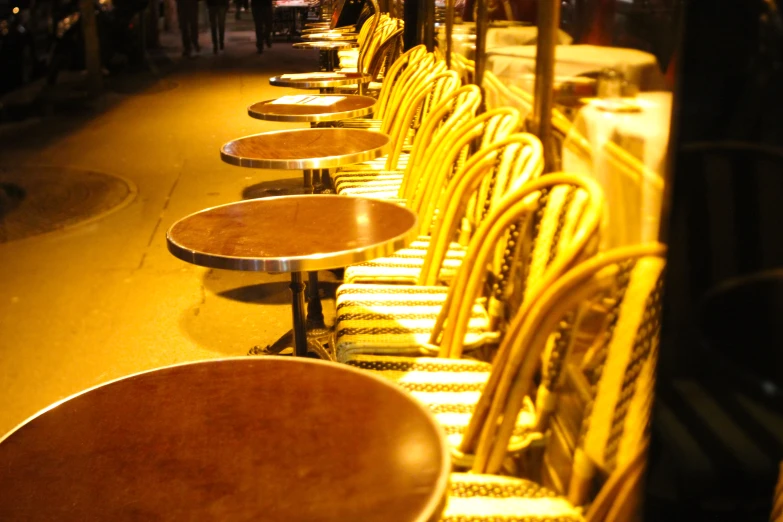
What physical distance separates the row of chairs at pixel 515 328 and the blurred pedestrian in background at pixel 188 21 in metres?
12.4

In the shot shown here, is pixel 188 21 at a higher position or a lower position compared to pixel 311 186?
higher

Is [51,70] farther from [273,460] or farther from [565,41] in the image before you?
[273,460]

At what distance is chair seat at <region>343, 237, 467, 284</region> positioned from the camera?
246 cm

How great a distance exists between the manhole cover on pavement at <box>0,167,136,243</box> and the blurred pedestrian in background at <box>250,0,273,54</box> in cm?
978

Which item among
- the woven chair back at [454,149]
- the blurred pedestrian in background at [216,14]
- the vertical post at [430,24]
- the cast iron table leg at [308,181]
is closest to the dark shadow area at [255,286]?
the cast iron table leg at [308,181]

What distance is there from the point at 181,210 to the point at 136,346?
2017 millimetres

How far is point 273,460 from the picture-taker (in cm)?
102

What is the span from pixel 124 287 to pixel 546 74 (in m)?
2.61

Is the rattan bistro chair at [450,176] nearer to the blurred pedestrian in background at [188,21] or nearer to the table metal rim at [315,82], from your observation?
the table metal rim at [315,82]

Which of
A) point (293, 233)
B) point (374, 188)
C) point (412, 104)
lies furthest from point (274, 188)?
point (293, 233)

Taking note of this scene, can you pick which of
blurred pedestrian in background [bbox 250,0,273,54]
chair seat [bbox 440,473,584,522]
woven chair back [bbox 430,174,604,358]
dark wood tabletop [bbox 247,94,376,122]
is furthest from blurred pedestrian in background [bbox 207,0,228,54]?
chair seat [bbox 440,473,584,522]

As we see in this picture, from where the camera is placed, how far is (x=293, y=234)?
1966 millimetres

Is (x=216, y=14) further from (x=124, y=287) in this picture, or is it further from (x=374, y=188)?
(x=374, y=188)

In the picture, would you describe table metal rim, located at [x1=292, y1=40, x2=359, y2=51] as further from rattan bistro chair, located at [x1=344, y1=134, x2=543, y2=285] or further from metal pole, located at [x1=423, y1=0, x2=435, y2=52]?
rattan bistro chair, located at [x1=344, y1=134, x2=543, y2=285]
